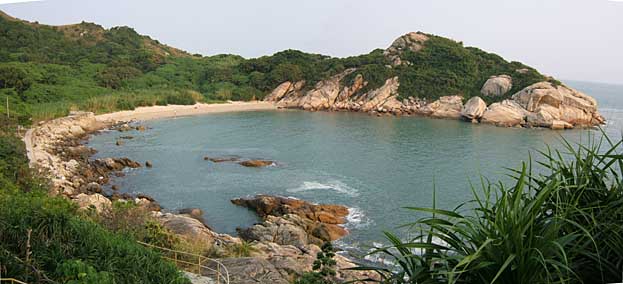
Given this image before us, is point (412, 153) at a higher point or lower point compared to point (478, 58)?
lower

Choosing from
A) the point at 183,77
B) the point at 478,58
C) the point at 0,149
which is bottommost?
the point at 0,149

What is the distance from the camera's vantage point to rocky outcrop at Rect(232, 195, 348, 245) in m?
12.2

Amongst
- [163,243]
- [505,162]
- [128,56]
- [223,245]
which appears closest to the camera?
[163,243]

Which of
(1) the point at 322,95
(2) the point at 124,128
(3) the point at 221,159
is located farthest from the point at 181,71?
(3) the point at 221,159

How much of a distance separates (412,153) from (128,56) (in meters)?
39.5

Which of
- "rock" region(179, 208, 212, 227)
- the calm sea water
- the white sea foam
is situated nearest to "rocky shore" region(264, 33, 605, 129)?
the calm sea water

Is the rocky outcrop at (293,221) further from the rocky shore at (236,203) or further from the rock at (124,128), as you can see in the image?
the rock at (124,128)

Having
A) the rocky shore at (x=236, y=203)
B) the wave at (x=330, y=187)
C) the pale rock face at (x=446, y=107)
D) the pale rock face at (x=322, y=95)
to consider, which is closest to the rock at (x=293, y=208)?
the rocky shore at (x=236, y=203)

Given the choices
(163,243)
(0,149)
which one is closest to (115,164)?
(0,149)

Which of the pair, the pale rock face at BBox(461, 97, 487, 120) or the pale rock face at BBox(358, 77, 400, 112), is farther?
the pale rock face at BBox(358, 77, 400, 112)

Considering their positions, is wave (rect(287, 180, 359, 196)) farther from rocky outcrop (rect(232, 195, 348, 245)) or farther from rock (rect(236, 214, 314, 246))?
rock (rect(236, 214, 314, 246))

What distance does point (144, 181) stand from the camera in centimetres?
1812

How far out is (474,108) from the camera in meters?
36.8

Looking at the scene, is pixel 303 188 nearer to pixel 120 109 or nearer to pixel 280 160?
pixel 280 160
